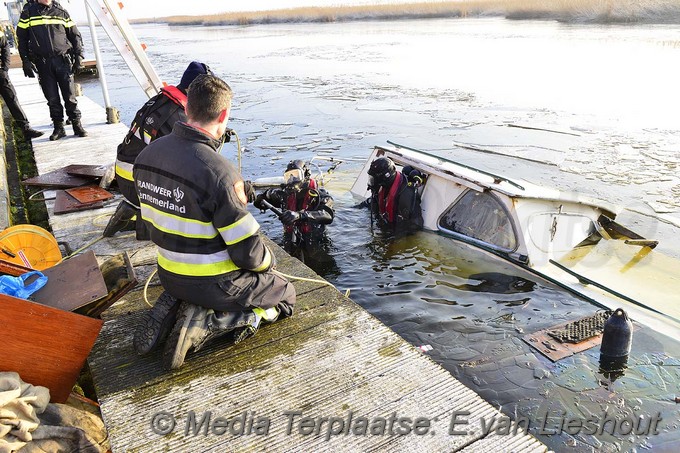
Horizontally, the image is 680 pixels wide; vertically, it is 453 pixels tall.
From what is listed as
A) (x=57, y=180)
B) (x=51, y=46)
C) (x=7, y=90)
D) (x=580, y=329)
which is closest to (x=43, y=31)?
(x=51, y=46)

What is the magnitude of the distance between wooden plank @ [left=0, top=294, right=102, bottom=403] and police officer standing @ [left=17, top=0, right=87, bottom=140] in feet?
20.4

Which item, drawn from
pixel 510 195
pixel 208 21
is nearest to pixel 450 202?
pixel 510 195

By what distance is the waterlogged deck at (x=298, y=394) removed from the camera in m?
2.61

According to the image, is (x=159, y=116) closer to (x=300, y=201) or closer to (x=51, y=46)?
(x=300, y=201)

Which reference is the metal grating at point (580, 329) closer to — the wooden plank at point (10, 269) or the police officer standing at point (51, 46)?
the wooden plank at point (10, 269)

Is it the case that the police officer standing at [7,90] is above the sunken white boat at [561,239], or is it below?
above

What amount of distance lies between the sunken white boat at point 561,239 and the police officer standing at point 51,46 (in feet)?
18.9

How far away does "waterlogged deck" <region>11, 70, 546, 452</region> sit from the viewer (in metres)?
2.61

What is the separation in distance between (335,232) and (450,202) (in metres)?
1.77

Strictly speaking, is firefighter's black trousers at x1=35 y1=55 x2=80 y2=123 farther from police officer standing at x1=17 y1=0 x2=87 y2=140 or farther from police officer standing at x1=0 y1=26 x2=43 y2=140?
police officer standing at x1=0 y1=26 x2=43 y2=140

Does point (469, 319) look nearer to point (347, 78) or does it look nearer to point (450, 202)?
point (450, 202)

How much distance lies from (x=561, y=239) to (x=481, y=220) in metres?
0.93

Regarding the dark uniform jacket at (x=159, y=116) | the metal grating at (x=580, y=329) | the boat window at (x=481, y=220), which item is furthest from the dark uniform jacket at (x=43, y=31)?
the metal grating at (x=580, y=329)

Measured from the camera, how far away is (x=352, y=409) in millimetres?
2797
